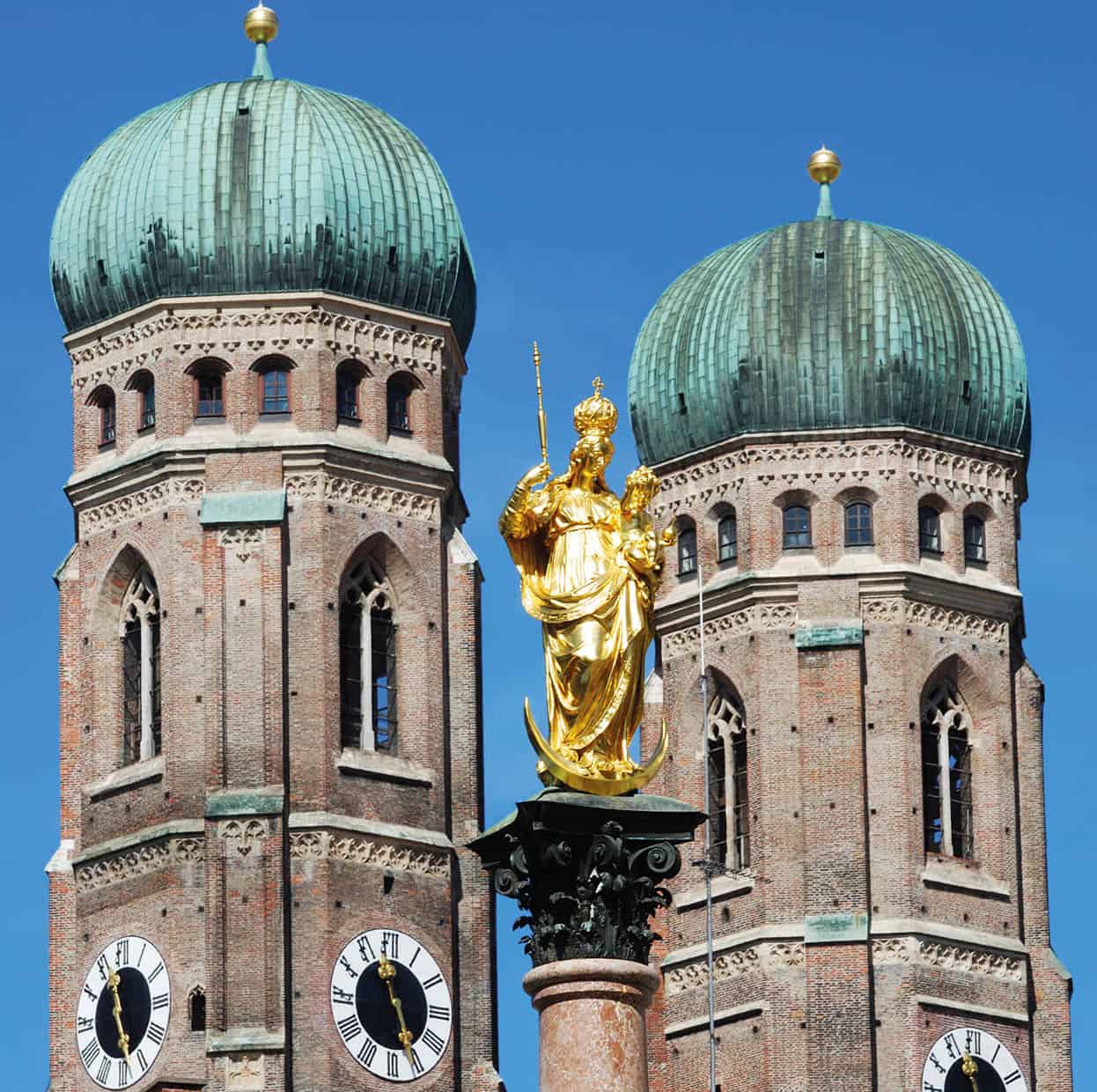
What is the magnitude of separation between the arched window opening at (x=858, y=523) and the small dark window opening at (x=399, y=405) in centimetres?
737

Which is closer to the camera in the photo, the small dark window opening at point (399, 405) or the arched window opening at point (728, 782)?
the small dark window opening at point (399, 405)

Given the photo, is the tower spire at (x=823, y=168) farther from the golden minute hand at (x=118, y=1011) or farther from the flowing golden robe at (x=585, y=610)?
the flowing golden robe at (x=585, y=610)

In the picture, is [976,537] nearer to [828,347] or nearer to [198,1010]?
[828,347]

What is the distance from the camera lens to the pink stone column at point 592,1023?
37.2m

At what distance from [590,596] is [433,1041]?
3002cm

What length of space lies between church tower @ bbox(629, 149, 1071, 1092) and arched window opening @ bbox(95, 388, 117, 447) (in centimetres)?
899

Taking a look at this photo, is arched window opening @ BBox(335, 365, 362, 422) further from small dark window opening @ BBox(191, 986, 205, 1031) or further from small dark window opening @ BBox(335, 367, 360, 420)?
small dark window opening @ BBox(191, 986, 205, 1031)

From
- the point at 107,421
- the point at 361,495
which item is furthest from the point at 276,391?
the point at 107,421

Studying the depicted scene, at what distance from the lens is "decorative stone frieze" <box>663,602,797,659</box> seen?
242ft

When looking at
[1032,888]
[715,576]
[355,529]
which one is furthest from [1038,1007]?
[355,529]

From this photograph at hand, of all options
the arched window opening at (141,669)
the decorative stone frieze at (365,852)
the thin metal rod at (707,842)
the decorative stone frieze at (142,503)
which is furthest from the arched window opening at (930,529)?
the arched window opening at (141,669)

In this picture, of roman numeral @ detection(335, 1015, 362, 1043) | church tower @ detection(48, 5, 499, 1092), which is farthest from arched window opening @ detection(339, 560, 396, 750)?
roman numeral @ detection(335, 1015, 362, 1043)

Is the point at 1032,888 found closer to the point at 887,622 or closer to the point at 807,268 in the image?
the point at 887,622

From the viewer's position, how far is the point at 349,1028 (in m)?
67.2
